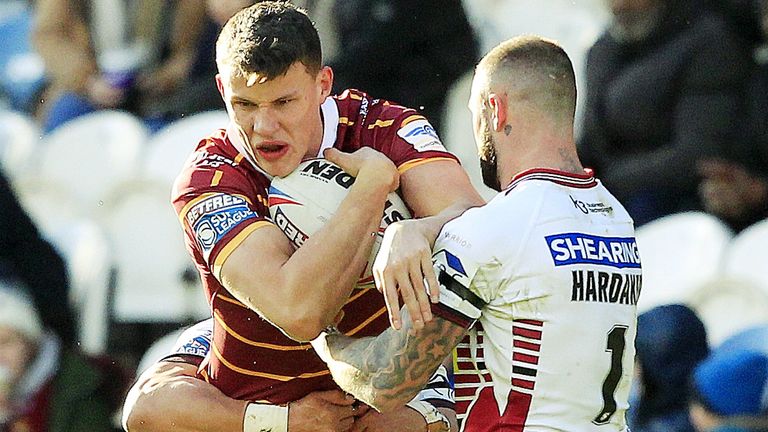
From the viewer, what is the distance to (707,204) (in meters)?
8.79

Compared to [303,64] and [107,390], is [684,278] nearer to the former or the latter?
[107,390]

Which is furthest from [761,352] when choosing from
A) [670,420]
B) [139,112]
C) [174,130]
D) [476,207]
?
[139,112]

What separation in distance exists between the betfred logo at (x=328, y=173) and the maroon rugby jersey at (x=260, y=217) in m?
0.10

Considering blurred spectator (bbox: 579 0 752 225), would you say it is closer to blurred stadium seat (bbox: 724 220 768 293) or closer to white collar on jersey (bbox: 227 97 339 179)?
blurred stadium seat (bbox: 724 220 768 293)

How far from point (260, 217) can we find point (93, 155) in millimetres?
5995

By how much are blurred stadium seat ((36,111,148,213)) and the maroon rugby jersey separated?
17.3 feet

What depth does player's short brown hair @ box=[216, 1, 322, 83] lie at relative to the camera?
4.93 meters

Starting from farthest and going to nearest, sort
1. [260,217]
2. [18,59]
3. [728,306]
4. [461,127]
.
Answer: [18,59], [461,127], [728,306], [260,217]

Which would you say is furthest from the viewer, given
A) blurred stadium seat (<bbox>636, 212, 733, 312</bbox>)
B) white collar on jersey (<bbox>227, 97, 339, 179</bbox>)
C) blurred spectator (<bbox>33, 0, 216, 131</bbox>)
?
blurred spectator (<bbox>33, 0, 216, 131</bbox>)

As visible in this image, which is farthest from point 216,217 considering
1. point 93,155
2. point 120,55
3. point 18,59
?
point 18,59

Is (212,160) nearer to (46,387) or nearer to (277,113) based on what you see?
(277,113)

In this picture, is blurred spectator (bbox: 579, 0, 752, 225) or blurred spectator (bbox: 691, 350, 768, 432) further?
blurred spectator (bbox: 579, 0, 752, 225)

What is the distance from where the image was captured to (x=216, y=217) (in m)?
5.03

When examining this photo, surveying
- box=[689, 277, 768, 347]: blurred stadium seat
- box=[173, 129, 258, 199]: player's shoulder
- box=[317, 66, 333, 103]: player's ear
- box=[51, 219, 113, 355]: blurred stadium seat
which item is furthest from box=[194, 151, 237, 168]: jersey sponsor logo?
box=[51, 219, 113, 355]: blurred stadium seat
